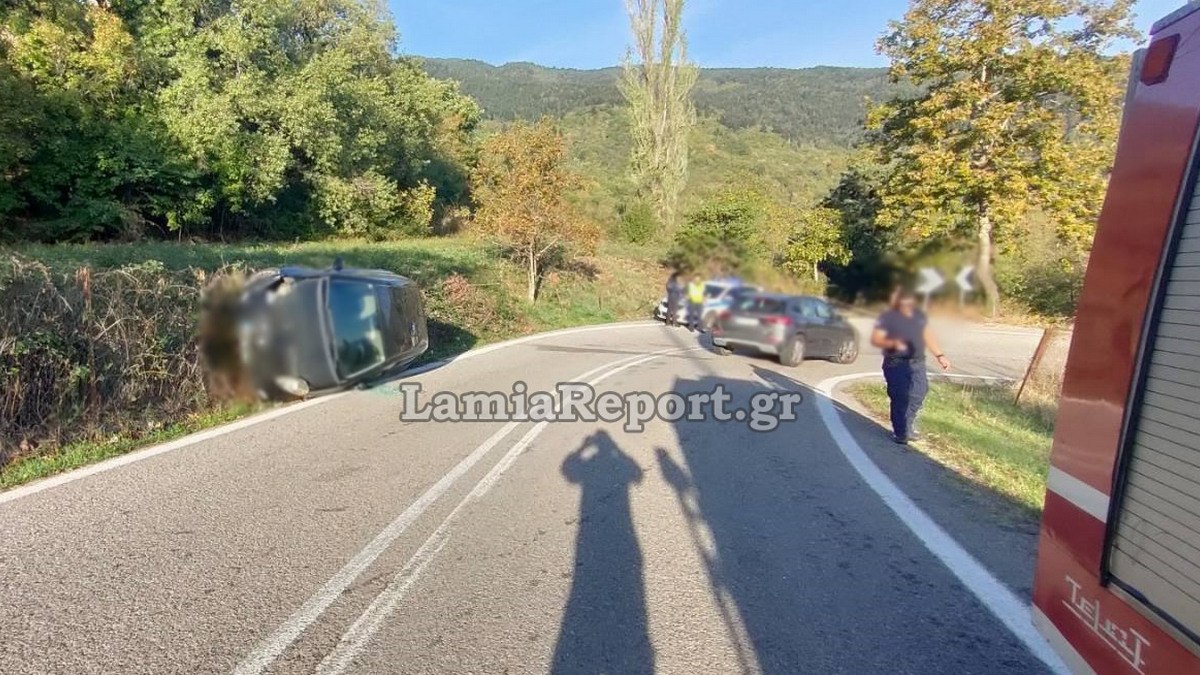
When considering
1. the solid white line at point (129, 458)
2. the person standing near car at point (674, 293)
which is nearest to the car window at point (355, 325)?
the person standing near car at point (674, 293)

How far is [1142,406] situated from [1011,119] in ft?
3.43

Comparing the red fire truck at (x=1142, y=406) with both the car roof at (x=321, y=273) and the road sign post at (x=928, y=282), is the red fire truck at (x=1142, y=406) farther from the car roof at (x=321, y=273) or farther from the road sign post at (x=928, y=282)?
the car roof at (x=321, y=273)

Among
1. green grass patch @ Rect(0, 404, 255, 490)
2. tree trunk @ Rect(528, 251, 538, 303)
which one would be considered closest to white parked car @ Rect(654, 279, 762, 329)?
green grass patch @ Rect(0, 404, 255, 490)

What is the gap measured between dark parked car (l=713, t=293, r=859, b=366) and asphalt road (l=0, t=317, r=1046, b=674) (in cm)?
17

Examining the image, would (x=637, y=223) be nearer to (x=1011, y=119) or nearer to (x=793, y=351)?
(x=793, y=351)

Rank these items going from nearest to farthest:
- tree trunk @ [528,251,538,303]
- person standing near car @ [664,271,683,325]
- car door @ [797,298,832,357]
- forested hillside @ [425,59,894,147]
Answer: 1. car door @ [797,298,832,357]
2. person standing near car @ [664,271,683,325]
3. forested hillside @ [425,59,894,147]
4. tree trunk @ [528,251,538,303]

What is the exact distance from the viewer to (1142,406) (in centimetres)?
176

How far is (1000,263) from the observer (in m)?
1.71

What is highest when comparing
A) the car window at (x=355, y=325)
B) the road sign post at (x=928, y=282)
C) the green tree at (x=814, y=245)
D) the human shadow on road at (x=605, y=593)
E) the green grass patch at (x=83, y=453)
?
the green tree at (x=814, y=245)

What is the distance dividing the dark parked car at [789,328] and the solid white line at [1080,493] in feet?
2.73

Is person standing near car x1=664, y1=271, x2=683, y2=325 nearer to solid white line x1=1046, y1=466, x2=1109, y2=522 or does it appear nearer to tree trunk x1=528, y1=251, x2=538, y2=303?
solid white line x1=1046, y1=466, x2=1109, y2=522

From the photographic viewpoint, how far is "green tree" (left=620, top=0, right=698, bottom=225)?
10.5 feet

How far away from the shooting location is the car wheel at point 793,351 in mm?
2160

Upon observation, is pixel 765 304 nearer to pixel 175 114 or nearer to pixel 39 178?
pixel 175 114
